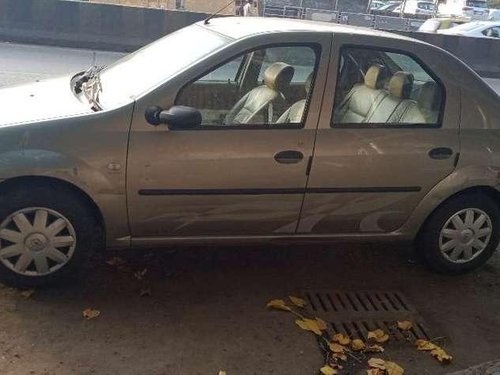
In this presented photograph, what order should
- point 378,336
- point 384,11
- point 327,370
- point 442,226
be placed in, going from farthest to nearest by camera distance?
point 384,11 → point 442,226 → point 378,336 → point 327,370

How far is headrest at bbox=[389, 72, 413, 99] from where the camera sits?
3947 millimetres

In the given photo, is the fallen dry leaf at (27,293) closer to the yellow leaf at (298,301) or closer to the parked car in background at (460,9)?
the yellow leaf at (298,301)

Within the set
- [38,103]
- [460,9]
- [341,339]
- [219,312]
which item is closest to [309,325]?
[341,339]

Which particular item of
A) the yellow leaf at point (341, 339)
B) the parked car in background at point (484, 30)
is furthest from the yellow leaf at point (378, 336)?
the parked car in background at point (484, 30)

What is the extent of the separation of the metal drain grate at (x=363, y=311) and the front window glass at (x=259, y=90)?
1154 mm

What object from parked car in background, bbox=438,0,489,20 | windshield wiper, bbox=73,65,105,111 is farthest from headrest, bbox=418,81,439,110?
parked car in background, bbox=438,0,489,20

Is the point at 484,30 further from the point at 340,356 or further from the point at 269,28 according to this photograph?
the point at 340,356

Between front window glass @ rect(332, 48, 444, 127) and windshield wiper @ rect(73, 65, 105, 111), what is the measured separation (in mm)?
1560

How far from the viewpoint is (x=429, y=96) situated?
156 inches

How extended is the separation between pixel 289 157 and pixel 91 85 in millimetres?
1469

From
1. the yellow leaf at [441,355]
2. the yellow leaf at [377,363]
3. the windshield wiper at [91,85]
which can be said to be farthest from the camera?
the windshield wiper at [91,85]

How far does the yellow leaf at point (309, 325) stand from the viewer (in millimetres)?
3428

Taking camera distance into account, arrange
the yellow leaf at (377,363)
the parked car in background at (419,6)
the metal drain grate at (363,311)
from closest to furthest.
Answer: the yellow leaf at (377,363) → the metal drain grate at (363,311) → the parked car in background at (419,6)

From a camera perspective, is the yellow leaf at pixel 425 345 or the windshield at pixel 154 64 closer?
the yellow leaf at pixel 425 345
